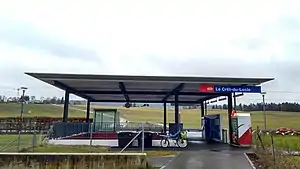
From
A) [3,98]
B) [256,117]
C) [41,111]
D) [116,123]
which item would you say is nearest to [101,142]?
[116,123]

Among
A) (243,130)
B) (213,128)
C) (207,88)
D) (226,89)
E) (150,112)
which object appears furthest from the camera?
(150,112)

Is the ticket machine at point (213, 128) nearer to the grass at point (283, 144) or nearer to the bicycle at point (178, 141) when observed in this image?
the bicycle at point (178, 141)

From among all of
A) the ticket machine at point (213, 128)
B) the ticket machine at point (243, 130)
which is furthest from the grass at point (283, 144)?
the ticket machine at point (213, 128)

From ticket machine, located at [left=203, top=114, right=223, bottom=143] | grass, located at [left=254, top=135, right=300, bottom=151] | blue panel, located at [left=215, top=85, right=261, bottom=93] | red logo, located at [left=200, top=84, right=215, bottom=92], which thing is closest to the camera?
grass, located at [left=254, top=135, right=300, bottom=151]

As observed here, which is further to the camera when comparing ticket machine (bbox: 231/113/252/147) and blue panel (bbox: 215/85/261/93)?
ticket machine (bbox: 231/113/252/147)

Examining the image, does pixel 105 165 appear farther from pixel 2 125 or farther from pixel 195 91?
pixel 2 125

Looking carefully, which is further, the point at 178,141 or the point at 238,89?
the point at 238,89

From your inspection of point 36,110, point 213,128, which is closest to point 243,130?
point 213,128

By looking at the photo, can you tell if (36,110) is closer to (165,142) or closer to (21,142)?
(21,142)

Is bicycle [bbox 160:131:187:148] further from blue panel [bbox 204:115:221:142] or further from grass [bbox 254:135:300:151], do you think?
blue panel [bbox 204:115:221:142]

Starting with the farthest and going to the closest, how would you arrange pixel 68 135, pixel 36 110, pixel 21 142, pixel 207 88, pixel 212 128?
pixel 36 110
pixel 212 128
pixel 68 135
pixel 21 142
pixel 207 88

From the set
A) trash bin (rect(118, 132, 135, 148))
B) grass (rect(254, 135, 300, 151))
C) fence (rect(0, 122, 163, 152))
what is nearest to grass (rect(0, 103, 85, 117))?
fence (rect(0, 122, 163, 152))

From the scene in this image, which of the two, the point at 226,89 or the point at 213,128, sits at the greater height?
the point at 226,89

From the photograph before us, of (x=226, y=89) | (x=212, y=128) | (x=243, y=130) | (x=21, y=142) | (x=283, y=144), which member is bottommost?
(x=21, y=142)
